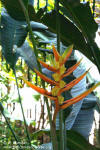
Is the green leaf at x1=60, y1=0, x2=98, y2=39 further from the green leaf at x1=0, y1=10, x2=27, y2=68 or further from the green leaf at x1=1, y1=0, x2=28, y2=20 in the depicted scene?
the green leaf at x1=0, y1=10, x2=27, y2=68

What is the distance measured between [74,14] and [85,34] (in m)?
0.09

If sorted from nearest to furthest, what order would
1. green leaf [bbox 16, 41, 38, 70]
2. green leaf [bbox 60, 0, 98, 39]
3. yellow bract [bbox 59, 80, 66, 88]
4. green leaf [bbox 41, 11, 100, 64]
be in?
yellow bract [bbox 59, 80, 66, 88]
green leaf [bbox 60, 0, 98, 39]
green leaf [bbox 41, 11, 100, 64]
green leaf [bbox 16, 41, 38, 70]

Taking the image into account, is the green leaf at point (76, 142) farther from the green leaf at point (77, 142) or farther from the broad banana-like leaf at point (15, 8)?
the broad banana-like leaf at point (15, 8)

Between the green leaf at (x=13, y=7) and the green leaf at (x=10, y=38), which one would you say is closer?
the green leaf at (x=13, y=7)

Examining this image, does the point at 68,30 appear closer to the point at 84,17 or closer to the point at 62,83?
the point at 84,17

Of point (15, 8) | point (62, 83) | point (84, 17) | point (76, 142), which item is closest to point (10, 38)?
point (15, 8)

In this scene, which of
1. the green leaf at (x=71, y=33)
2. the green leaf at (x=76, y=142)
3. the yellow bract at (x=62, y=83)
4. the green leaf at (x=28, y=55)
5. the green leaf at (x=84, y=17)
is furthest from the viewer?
the green leaf at (x=28, y=55)

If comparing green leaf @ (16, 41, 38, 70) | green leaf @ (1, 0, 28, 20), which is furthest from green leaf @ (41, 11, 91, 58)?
green leaf @ (16, 41, 38, 70)

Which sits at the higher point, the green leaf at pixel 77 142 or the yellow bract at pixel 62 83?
the yellow bract at pixel 62 83

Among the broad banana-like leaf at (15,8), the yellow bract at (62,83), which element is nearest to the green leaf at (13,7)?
the broad banana-like leaf at (15,8)

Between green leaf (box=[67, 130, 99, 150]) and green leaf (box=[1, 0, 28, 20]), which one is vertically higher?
green leaf (box=[1, 0, 28, 20])

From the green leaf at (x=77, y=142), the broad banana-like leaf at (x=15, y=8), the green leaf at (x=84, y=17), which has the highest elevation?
the broad banana-like leaf at (x=15, y=8)

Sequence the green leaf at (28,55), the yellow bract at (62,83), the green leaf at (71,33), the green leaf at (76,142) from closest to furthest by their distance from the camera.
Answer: the yellow bract at (62,83), the green leaf at (71,33), the green leaf at (76,142), the green leaf at (28,55)

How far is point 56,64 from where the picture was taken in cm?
62
